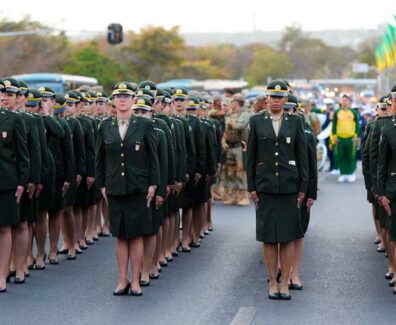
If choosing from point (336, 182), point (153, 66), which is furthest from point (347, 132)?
point (153, 66)

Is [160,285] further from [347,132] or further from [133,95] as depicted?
[347,132]

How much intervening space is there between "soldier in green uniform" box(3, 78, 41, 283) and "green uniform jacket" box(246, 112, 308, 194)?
7.95 feet

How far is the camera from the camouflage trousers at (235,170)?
2112cm

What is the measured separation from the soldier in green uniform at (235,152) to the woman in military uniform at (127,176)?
9138 mm

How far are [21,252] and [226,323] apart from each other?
303 centimetres

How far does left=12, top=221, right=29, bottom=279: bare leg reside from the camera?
1199cm

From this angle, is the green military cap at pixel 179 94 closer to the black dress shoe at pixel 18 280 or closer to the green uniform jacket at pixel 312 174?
the green uniform jacket at pixel 312 174

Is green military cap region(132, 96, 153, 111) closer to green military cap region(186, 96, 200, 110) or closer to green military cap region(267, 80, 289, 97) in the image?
green military cap region(267, 80, 289, 97)

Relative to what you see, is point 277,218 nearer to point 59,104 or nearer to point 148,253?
point 148,253

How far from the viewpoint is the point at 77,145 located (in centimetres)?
1416

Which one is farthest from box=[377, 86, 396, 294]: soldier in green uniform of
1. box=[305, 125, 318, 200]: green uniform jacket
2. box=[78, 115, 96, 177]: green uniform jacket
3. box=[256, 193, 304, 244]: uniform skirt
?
box=[78, 115, 96, 177]: green uniform jacket

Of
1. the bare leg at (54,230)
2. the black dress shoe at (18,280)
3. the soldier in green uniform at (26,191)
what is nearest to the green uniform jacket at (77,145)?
the bare leg at (54,230)

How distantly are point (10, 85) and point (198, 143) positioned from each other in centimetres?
421

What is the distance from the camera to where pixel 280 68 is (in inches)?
5103
